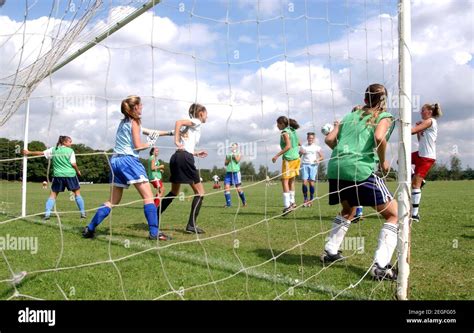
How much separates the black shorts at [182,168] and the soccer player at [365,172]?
214cm

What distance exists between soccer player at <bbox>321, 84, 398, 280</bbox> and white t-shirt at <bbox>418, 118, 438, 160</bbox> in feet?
11.1

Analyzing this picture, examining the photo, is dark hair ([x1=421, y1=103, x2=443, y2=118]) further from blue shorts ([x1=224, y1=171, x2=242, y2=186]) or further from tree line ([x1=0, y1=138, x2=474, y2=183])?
blue shorts ([x1=224, y1=171, x2=242, y2=186])

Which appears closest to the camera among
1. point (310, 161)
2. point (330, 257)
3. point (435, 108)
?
point (330, 257)

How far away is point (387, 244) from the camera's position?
3625 millimetres

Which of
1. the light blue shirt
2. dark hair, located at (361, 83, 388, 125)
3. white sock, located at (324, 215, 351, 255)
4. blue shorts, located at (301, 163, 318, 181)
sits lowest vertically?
white sock, located at (324, 215, 351, 255)

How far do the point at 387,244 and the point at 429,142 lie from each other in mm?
4103

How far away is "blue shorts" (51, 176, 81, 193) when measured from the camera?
766cm

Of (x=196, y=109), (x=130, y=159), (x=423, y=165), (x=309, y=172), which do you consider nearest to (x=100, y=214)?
(x=130, y=159)

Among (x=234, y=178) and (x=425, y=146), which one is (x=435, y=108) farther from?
(x=234, y=178)

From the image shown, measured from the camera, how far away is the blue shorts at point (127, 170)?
4.86m

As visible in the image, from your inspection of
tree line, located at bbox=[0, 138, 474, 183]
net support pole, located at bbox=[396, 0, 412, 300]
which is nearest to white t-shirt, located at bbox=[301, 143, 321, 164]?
tree line, located at bbox=[0, 138, 474, 183]
